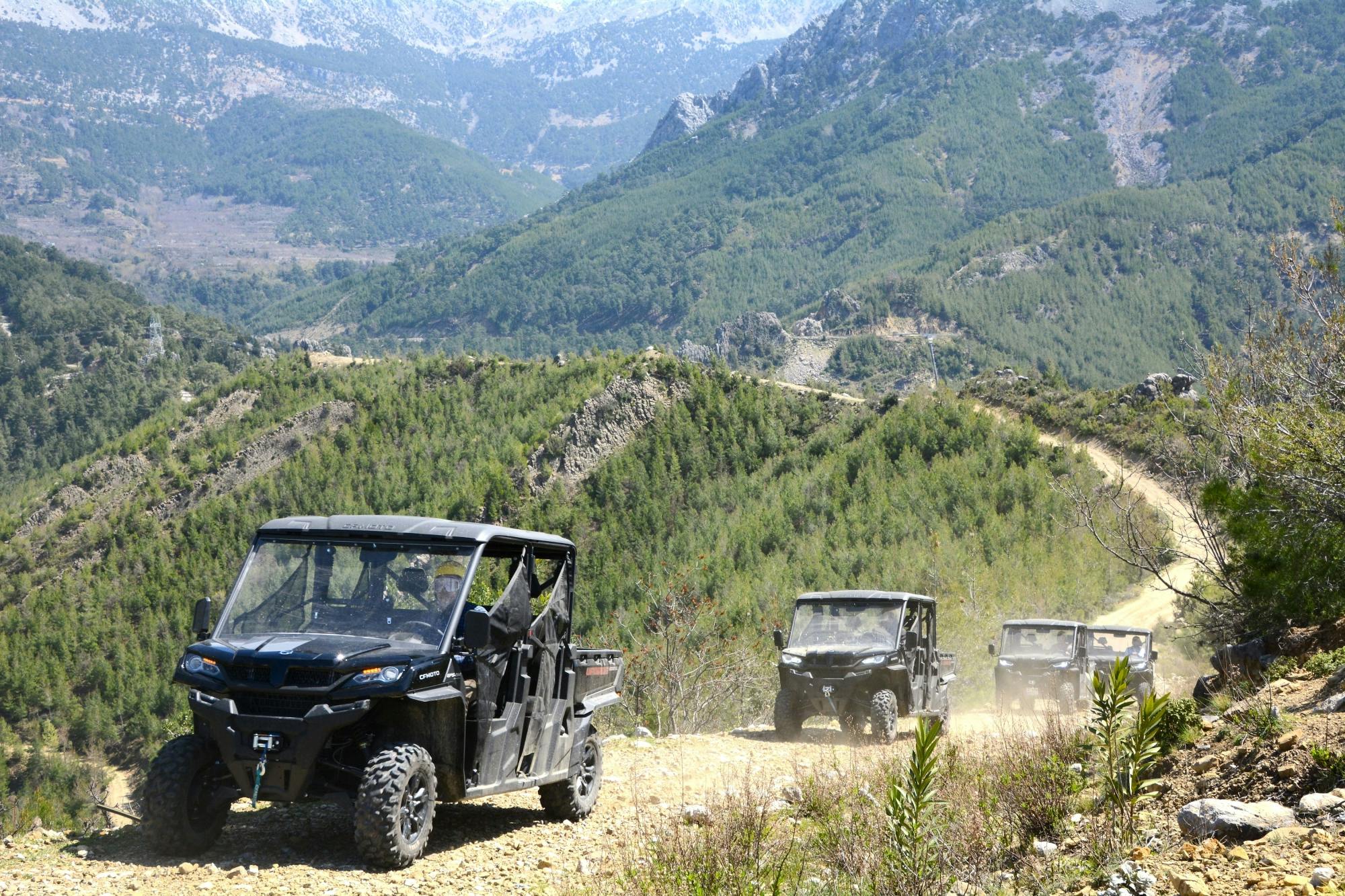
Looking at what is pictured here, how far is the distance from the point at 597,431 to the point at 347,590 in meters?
57.7

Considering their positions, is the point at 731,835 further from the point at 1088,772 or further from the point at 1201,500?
the point at 1201,500

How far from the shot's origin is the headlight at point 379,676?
7.33 meters

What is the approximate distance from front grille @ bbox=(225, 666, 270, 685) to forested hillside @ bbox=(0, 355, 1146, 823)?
96.0 ft

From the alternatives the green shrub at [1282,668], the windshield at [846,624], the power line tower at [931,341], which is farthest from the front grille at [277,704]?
the power line tower at [931,341]

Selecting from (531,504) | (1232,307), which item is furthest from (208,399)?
(1232,307)

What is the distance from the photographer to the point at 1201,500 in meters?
15.5

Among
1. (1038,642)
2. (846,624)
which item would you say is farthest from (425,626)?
(1038,642)

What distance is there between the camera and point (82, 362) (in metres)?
116

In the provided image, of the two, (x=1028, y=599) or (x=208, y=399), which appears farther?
(x=208, y=399)

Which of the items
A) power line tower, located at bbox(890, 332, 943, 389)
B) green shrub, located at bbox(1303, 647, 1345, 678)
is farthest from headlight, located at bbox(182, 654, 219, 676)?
power line tower, located at bbox(890, 332, 943, 389)

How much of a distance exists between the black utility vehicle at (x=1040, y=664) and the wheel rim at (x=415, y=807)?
1513cm

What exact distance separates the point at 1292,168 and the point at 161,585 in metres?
165

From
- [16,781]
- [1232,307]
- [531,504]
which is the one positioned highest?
[1232,307]

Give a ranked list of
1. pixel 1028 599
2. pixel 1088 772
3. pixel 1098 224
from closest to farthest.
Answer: pixel 1088 772
pixel 1028 599
pixel 1098 224
